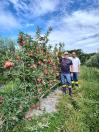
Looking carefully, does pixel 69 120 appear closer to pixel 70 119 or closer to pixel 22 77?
pixel 70 119

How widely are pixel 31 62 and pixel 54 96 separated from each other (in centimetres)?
339

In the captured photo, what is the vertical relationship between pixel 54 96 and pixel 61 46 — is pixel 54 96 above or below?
below

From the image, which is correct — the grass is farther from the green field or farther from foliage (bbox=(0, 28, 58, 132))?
foliage (bbox=(0, 28, 58, 132))

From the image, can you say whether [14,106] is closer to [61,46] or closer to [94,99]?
[94,99]

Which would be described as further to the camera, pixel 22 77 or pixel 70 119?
pixel 22 77

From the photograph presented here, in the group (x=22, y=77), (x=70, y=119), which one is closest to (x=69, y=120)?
(x=70, y=119)

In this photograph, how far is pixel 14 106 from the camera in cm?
805

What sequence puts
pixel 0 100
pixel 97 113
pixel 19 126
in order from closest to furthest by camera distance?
pixel 0 100 < pixel 19 126 < pixel 97 113

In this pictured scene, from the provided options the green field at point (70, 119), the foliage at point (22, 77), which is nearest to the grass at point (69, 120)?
the green field at point (70, 119)

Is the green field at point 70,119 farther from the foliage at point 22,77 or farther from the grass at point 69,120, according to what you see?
the foliage at point 22,77

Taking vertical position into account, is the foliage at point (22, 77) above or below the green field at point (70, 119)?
above

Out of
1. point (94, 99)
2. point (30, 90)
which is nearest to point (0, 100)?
point (30, 90)

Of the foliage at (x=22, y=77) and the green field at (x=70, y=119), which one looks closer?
the foliage at (x=22, y=77)

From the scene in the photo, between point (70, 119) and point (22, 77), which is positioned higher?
point (22, 77)
